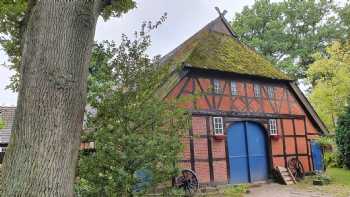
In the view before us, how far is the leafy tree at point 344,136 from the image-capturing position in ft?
51.9

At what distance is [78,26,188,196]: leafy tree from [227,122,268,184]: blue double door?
7.51 metres

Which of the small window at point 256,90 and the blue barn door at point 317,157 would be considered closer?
the small window at point 256,90

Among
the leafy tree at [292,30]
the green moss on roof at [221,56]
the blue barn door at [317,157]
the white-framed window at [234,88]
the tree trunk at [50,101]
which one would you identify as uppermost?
the leafy tree at [292,30]

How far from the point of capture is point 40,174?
251 cm

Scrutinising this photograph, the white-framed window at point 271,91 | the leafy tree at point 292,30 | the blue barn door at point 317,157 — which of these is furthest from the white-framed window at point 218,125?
the leafy tree at point 292,30

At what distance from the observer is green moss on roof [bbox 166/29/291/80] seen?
39.2ft

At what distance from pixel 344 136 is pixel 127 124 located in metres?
14.5

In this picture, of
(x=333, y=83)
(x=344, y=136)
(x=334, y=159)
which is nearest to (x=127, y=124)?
(x=344, y=136)

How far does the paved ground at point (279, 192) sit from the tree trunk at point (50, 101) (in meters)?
8.34

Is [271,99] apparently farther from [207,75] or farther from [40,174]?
[40,174]

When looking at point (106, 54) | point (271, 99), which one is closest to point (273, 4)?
point (271, 99)

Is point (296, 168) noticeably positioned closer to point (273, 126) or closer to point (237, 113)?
point (273, 126)

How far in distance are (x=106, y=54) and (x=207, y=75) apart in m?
7.39

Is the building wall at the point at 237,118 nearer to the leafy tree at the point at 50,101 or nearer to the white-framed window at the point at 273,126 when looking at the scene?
the white-framed window at the point at 273,126
